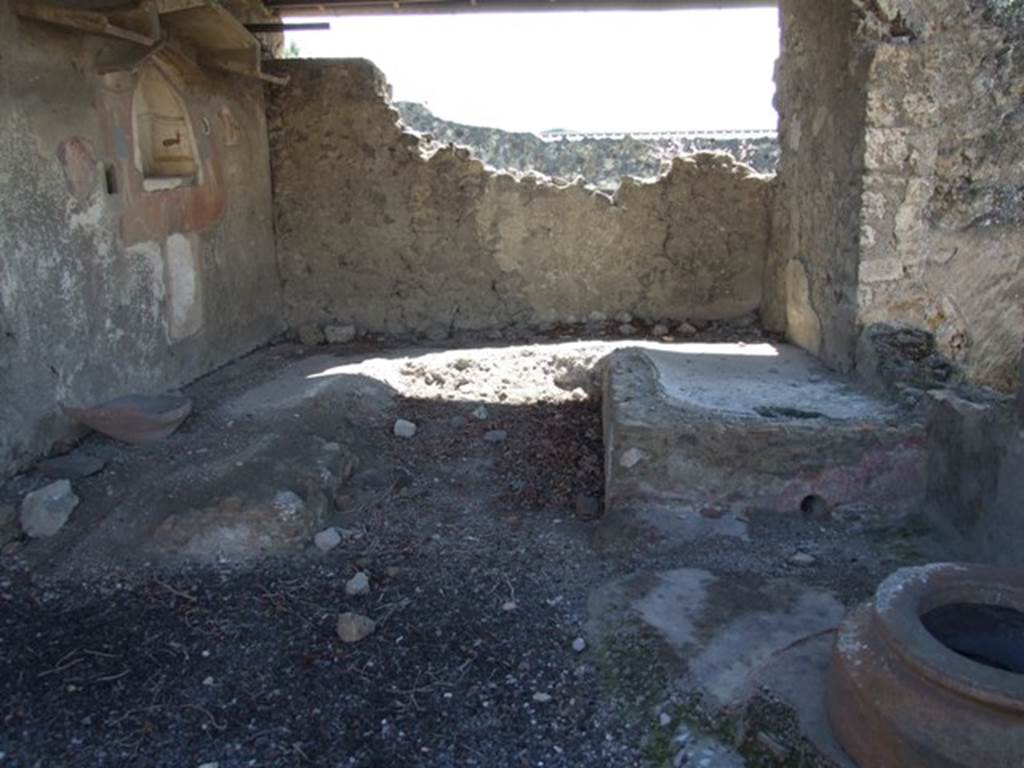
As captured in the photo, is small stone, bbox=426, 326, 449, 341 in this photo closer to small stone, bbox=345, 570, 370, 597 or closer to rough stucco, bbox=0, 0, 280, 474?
rough stucco, bbox=0, 0, 280, 474

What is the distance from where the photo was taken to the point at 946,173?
4176mm

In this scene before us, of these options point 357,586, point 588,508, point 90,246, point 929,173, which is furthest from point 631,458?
point 90,246

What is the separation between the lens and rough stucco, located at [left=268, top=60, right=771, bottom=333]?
660 centimetres

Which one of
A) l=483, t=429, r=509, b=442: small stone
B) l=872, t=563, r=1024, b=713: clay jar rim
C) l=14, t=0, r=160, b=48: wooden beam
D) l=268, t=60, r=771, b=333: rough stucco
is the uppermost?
l=14, t=0, r=160, b=48: wooden beam

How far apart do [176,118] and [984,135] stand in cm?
462

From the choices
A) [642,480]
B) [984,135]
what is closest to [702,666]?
[642,480]

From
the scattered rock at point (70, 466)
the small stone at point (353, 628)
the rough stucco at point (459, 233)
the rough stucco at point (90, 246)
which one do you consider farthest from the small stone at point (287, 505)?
the rough stucco at point (459, 233)

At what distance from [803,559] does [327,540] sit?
190 cm

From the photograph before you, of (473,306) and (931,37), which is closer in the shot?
(931,37)

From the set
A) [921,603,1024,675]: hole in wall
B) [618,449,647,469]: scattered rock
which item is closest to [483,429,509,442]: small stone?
[618,449,647,469]: scattered rock

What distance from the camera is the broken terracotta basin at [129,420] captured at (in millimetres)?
4219

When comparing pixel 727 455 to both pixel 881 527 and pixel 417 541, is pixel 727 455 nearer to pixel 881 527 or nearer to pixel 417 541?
pixel 881 527

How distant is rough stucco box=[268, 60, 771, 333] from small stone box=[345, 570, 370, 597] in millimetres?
3846

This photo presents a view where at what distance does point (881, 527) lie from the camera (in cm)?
354
